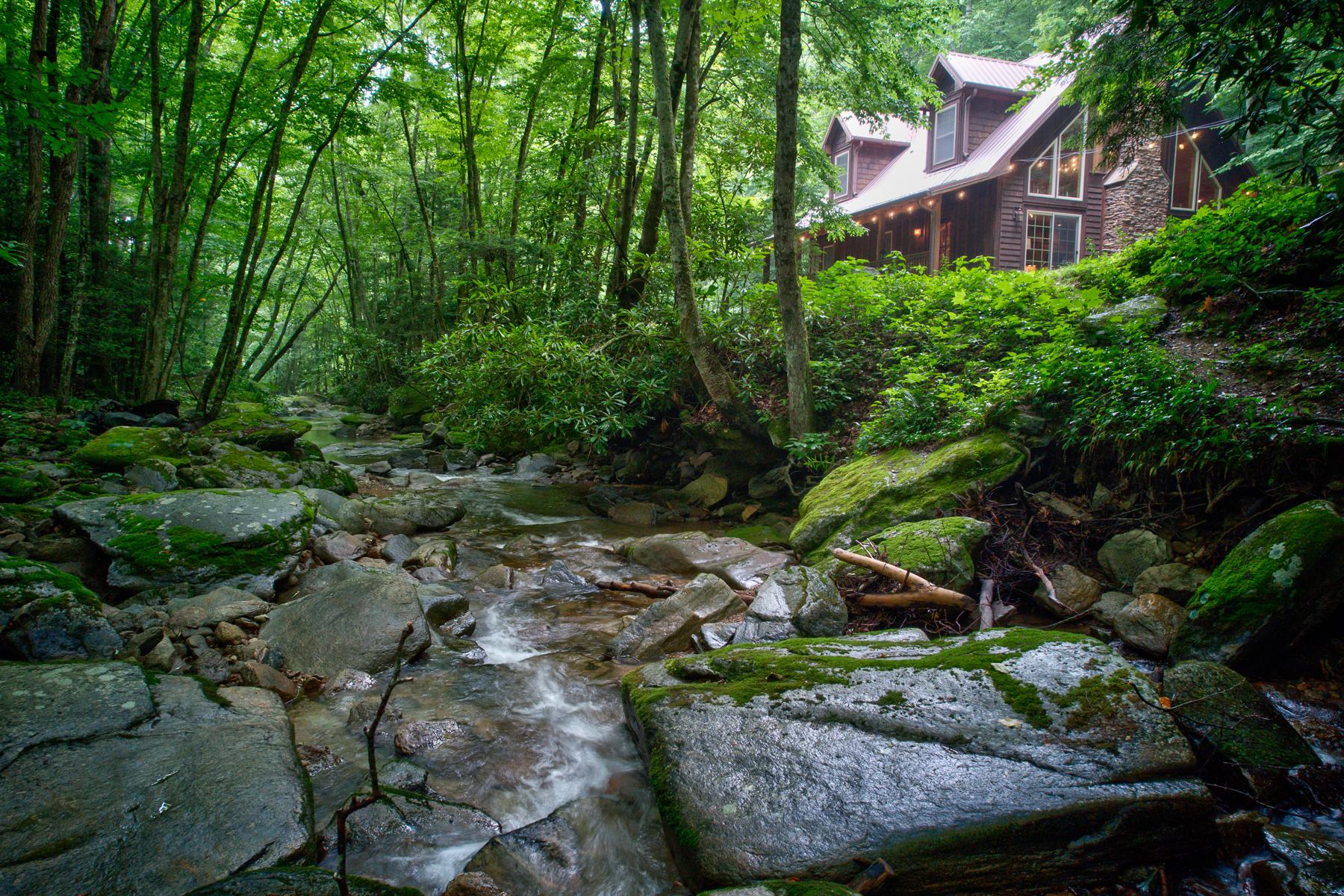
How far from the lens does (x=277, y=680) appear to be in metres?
3.94

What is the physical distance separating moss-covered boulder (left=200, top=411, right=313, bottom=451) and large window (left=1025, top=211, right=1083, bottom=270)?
19550 millimetres

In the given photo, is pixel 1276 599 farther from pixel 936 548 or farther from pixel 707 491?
pixel 707 491

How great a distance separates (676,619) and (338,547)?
368 centimetres

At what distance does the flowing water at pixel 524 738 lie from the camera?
284 centimetres

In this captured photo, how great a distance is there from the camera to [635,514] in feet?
30.3

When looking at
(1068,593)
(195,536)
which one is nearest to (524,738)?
(195,536)

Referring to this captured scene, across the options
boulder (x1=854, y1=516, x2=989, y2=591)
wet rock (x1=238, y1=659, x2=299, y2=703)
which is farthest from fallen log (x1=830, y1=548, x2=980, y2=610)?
wet rock (x1=238, y1=659, x2=299, y2=703)

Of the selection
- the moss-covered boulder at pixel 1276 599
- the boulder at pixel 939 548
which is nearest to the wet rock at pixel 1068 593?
the boulder at pixel 939 548

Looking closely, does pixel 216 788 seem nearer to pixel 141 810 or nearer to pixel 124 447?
pixel 141 810

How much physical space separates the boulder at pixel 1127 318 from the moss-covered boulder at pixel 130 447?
1002 cm

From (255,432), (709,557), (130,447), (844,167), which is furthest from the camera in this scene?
(844,167)

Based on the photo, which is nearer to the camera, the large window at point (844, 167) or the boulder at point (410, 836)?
the boulder at point (410, 836)

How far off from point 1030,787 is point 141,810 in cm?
344

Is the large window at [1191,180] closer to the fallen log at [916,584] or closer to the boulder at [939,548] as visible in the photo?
the boulder at [939,548]
